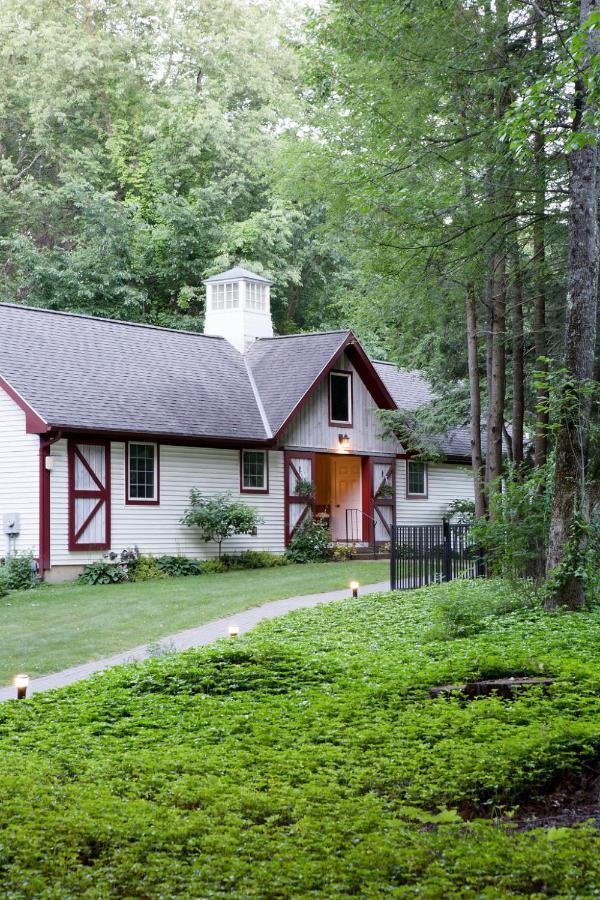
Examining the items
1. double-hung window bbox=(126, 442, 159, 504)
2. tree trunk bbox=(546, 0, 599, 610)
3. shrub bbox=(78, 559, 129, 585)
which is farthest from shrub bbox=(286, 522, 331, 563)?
tree trunk bbox=(546, 0, 599, 610)

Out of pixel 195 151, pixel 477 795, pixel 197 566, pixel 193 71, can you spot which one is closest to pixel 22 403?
pixel 197 566

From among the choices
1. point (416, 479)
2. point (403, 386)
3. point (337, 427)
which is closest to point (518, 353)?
point (337, 427)

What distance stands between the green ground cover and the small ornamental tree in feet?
43.6

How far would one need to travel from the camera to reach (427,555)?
60.6ft

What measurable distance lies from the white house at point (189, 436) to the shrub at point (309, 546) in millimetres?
293

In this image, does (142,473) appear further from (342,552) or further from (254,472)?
(342,552)

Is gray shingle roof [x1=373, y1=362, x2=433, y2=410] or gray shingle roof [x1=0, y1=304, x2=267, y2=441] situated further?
gray shingle roof [x1=373, y1=362, x2=433, y2=410]

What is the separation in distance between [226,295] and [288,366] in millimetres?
3994

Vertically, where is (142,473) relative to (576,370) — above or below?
below

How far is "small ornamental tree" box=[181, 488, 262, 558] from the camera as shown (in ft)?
78.6

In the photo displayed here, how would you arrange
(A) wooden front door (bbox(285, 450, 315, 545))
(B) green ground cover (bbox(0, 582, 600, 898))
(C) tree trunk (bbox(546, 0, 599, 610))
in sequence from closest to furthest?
(B) green ground cover (bbox(0, 582, 600, 898)) → (C) tree trunk (bbox(546, 0, 599, 610)) → (A) wooden front door (bbox(285, 450, 315, 545))

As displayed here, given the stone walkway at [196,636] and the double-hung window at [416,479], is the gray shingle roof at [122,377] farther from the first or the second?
the stone walkway at [196,636]

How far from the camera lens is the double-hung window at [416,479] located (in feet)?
99.3

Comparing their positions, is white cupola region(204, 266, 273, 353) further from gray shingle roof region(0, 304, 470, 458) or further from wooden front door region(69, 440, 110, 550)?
wooden front door region(69, 440, 110, 550)
